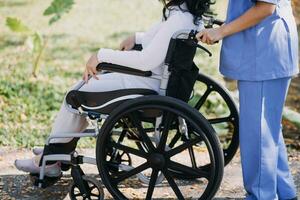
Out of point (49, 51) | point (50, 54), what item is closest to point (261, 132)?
point (50, 54)

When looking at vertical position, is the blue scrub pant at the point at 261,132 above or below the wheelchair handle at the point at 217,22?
below

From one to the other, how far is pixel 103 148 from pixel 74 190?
0.52m

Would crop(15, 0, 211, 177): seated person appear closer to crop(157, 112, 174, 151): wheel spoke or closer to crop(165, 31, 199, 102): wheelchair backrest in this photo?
crop(165, 31, 199, 102): wheelchair backrest

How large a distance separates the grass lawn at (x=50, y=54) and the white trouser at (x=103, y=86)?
122 centimetres

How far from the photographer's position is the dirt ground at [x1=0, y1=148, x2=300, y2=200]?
3.98 m

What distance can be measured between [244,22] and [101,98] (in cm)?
87

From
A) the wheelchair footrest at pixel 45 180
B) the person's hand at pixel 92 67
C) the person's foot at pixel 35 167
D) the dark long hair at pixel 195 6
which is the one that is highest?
the dark long hair at pixel 195 6

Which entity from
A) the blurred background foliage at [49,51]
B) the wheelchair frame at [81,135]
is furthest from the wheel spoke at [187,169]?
the blurred background foliage at [49,51]

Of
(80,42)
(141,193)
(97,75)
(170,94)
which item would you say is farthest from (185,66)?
(80,42)

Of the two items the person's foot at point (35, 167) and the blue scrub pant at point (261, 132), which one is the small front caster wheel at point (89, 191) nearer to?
the person's foot at point (35, 167)

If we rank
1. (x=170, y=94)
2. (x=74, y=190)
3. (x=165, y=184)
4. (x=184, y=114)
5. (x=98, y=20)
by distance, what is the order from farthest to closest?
(x=98, y=20), (x=165, y=184), (x=74, y=190), (x=170, y=94), (x=184, y=114)

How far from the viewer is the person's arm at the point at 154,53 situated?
344cm

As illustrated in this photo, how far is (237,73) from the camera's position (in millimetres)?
3377

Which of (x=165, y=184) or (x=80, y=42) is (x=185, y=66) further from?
(x=80, y=42)
